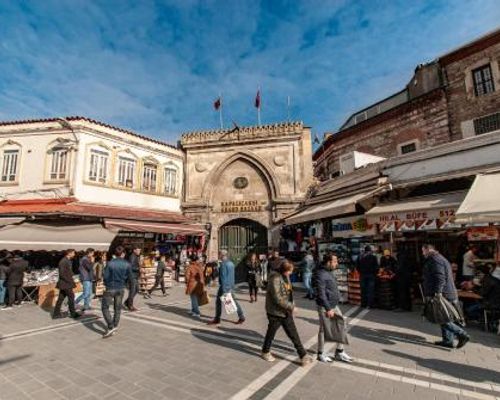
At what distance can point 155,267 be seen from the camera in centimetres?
1245

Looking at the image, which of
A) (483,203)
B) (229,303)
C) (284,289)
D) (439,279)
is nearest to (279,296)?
(284,289)

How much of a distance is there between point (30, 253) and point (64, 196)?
2739 mm

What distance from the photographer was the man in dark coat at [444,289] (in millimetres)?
5375

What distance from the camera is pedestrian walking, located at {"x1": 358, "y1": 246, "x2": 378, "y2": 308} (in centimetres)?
886

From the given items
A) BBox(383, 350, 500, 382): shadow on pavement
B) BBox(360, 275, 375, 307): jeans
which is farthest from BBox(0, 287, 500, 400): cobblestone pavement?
BBox(360, 275, 375, 307): jeans

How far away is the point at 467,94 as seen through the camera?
13.9 m

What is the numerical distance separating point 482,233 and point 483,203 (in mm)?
1760

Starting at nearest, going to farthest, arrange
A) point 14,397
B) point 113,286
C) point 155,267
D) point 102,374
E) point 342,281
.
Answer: point 14,397, point 102,374, point 113,286, point 342,281, point 155,267

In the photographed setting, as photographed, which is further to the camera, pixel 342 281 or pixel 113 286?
pixel 342 281

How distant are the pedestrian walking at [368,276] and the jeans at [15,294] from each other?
10.4 meters

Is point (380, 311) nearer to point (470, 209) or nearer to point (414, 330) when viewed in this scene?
point (414, 330)

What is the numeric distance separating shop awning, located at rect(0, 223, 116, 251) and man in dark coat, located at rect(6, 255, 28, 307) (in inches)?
40.4

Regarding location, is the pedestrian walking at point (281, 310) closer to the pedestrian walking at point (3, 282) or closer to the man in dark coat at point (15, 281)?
the man in dark coat at point (15, 281)

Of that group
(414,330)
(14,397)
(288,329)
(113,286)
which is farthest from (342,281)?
(14,397)
